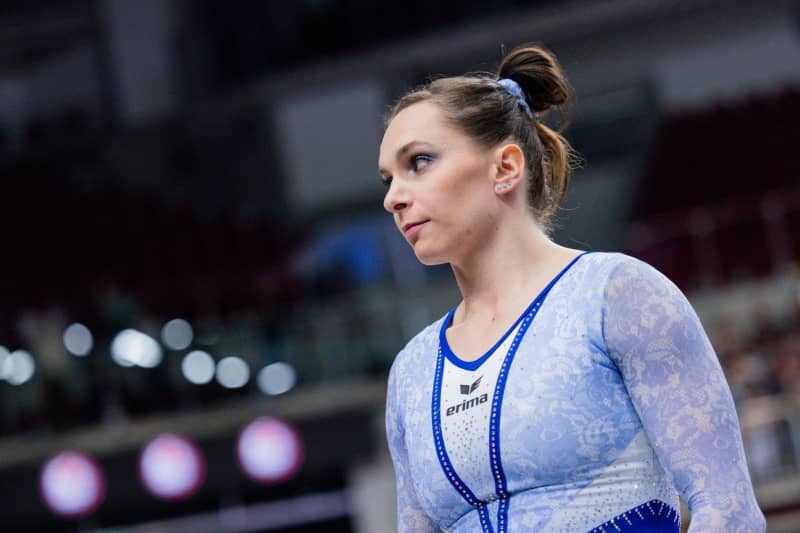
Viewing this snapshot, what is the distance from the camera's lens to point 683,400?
122cm

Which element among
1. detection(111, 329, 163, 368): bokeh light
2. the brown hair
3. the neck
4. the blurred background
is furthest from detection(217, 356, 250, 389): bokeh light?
the neck

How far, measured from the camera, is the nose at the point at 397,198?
1.37 metres

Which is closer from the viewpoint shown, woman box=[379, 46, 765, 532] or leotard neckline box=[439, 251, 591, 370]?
woman box=[379, 46, 765, 532]

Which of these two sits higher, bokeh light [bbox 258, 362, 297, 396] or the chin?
bokeh light [bbox 258, 362, 297, 396]

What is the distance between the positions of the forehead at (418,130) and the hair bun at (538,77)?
0.15 meters

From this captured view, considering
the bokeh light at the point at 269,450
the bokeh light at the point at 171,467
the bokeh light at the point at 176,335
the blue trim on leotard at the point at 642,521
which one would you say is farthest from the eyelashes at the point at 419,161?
the bokeh light at the point at 171,467

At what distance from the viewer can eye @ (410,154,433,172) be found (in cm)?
138

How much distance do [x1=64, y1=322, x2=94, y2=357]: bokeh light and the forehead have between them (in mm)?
5624

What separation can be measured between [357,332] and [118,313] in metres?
1.40

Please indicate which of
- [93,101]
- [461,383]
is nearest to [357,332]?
[461,383]

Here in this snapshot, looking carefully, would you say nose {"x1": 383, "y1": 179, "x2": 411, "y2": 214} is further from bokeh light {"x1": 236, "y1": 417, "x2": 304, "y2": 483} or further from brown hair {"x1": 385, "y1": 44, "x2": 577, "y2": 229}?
bokeh light {"x1": 236, "y1": 417, "x2": 304, "y2": 483}

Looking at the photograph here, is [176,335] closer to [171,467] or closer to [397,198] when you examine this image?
[171,467]

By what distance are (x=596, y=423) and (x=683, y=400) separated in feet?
0.31


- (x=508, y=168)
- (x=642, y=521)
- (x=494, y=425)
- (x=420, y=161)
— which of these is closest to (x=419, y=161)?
(x=420, y=161)
